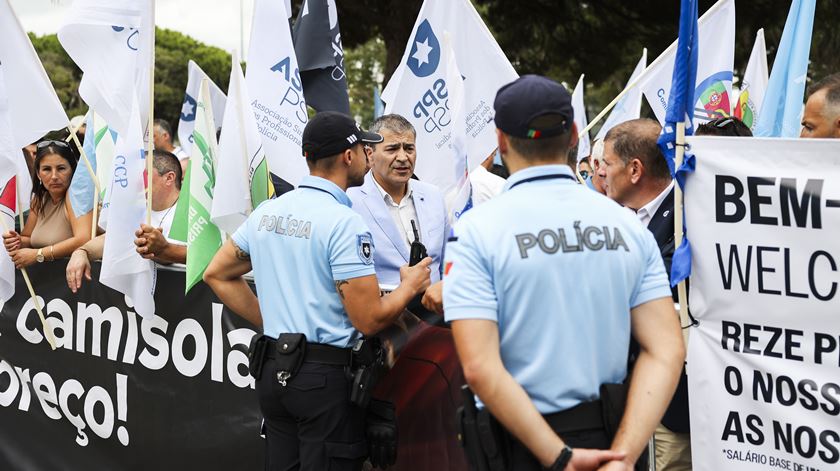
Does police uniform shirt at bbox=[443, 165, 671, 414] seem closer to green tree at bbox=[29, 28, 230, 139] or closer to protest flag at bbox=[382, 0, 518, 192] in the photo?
protest flag at bbox=[382, 0, 518, 192]

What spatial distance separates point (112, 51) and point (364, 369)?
9.54 ft

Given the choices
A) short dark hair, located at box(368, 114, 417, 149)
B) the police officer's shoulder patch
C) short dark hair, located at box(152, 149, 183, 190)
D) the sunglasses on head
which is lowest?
the police officer's shoulder patch

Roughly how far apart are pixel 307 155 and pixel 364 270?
24.0 inches

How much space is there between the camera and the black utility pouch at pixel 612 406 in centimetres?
283

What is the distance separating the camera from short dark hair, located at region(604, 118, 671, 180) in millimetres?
4184

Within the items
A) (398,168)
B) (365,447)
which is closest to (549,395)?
(365,447)

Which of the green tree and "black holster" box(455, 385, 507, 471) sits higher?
the green tree

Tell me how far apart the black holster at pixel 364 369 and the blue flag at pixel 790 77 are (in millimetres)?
3009

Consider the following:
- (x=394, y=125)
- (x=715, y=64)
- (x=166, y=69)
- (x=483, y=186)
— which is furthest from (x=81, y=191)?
(x=166, y=69)

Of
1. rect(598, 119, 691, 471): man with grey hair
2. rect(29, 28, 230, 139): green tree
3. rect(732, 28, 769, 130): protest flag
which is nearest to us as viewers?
rect(598, 119, 691, 471): man with grey hair

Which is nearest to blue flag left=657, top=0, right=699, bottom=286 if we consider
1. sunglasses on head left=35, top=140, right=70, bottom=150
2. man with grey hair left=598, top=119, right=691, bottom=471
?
man with grey hair left=598, top=119, right=691, bottom=471

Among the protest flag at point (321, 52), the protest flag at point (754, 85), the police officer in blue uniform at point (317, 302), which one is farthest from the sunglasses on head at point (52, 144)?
the protest flag at point (754, 85)

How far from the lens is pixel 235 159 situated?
512 cm

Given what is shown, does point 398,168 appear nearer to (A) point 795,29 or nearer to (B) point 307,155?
(B) point 307,155
